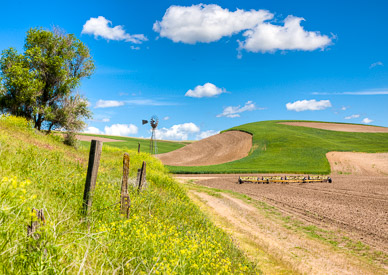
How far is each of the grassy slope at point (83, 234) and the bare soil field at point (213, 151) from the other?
4609 cm

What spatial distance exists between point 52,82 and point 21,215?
2523 centimetres

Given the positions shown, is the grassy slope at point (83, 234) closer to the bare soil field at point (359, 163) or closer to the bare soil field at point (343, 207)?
the bare soil field at point (343, 207)

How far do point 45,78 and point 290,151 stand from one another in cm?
4601

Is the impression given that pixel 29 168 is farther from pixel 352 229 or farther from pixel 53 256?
pixel 352 229

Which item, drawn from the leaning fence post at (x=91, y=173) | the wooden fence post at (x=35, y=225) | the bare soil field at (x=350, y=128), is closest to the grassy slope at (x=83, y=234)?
the wooden fence post at (x=35, y=225)

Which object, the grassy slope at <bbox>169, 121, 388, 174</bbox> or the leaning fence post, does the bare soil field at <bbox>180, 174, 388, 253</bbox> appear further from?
the grassy slope at <bbox>169, 121, 388, 174</bbox>

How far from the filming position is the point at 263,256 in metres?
9.73

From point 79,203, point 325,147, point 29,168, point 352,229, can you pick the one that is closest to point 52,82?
point 29,168

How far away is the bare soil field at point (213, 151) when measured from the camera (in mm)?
56625

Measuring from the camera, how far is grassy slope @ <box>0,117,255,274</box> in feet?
10.4

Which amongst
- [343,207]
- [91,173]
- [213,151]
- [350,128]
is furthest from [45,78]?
[350,128]

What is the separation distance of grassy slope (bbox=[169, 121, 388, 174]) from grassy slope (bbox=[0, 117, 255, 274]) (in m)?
33.8

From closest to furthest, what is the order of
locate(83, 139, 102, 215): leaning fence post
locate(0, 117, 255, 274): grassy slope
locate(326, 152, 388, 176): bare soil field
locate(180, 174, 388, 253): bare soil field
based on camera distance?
1. locate(0, 117, 255, 274): grassy slope
2. locate(83, 139, 102, 215): leaning fence post
3. locate(180, 174, 388, 253): bare soil field
4. locate(326, 152, 388, 176): bare soil field

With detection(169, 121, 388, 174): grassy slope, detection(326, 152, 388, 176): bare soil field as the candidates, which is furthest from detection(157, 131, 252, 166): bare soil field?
detection(326, 152, 388, 176): bare soil field
